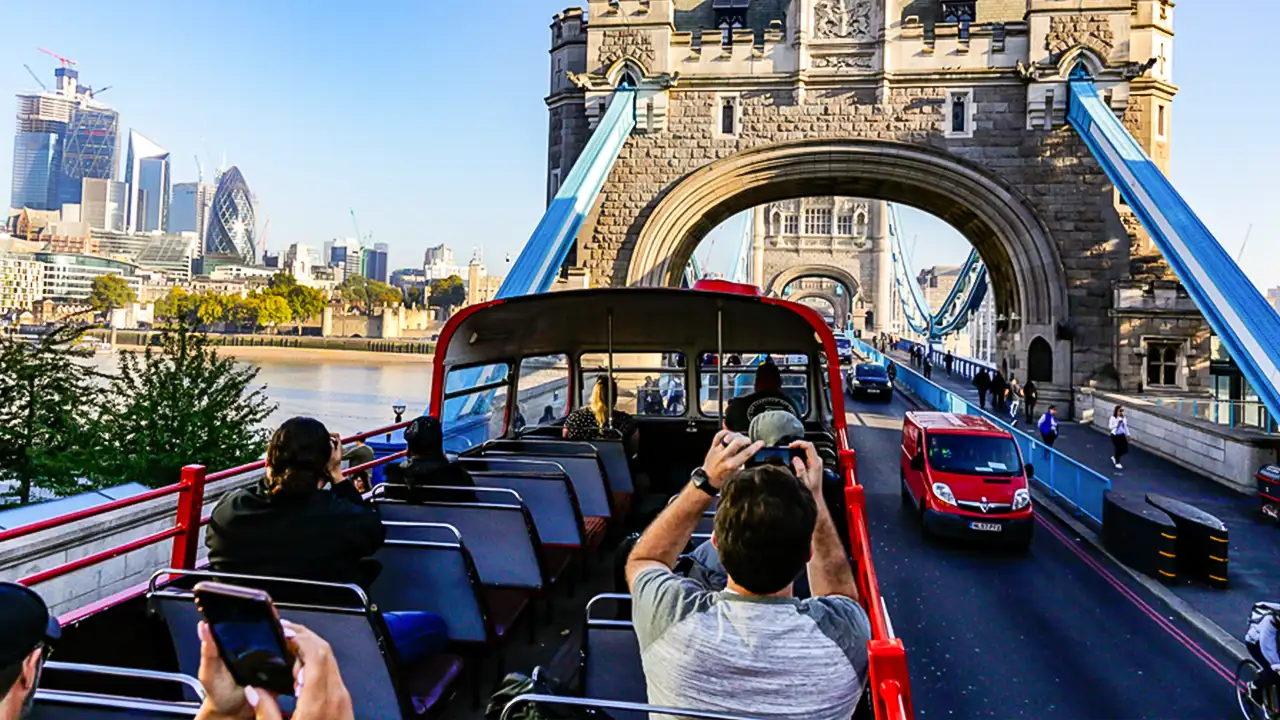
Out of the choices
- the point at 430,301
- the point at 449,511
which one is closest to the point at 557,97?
the point at 449,511

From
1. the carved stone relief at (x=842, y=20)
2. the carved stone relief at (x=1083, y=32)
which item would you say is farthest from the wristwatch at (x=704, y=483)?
the carved stone relief at (x=1083, y=32)

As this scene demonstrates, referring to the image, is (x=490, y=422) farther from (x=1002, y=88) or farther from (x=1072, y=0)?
(x=1072, y=0)

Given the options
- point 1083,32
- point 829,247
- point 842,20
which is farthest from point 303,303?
point 1083,32

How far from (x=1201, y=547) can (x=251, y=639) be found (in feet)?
31.5

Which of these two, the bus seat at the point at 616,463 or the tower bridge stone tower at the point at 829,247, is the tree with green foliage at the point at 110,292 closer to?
the tower bridge stone tower at the point at 829,247

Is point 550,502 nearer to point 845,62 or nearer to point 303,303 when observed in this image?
point 845,62

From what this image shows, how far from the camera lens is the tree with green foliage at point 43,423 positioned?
362 inches

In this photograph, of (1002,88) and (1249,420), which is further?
(1002,88)

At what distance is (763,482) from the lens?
5.51 ft

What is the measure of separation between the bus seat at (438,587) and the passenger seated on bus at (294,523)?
522 millimetres

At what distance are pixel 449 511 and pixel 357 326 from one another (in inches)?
3483

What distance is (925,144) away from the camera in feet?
68.8

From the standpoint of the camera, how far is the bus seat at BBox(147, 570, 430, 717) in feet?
8.11

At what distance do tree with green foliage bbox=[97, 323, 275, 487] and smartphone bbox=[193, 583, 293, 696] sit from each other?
9.89m
